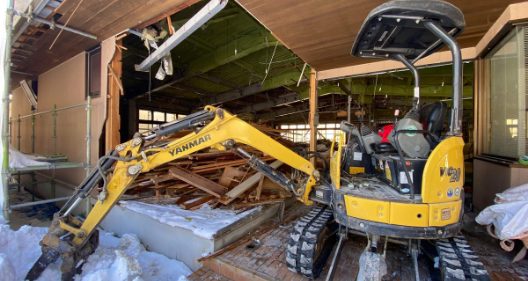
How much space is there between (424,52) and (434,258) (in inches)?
103

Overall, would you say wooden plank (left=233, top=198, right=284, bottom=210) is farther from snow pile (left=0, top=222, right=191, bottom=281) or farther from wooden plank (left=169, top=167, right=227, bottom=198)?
snow pile (left=0, top=222, right=191, bottom=281)

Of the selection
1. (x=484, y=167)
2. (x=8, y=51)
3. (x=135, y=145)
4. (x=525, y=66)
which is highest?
(x=8, y=51)

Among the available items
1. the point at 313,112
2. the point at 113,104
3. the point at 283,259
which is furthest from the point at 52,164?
the point at 313,112

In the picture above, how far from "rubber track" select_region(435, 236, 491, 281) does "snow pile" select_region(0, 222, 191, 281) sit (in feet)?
9.78

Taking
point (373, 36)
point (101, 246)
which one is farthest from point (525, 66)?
point (101, 246)

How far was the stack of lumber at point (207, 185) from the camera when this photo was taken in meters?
5.04

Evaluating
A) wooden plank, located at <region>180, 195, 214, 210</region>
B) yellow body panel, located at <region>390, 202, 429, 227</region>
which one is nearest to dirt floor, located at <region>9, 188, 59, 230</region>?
wooden plank, located at <region>180, 195, 214, 210</region>

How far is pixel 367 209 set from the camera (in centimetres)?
268

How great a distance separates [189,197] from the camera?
213 inches

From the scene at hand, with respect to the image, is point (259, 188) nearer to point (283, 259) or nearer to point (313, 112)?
point (283, 259)

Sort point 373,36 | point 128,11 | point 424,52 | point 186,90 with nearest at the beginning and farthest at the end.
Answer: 1. point 373,36
2. point 424,52
3. point 128,11
4. point 186,90

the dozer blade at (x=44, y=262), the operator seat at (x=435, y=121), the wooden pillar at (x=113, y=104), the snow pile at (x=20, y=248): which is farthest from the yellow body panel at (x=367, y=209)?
the wooden pillar at (x=113, y=104)

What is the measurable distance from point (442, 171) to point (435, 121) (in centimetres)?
78

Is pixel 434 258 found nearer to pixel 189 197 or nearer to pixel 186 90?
pixel 189 197
